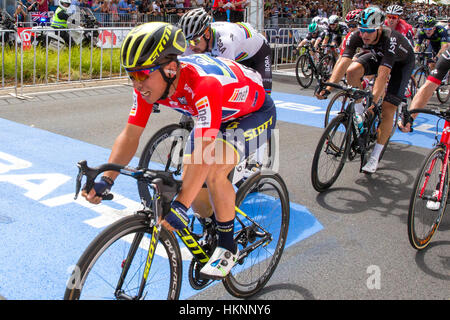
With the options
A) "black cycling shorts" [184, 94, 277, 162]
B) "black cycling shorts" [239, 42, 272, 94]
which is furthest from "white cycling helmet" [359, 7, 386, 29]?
"black cycling shorts" [184, 94, 277, 162]

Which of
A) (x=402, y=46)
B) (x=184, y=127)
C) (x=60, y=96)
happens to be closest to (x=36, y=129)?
(x=60, y=96)

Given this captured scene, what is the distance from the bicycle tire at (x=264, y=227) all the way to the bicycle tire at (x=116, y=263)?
63 centimetres

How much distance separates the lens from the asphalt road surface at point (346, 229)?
3.85 m

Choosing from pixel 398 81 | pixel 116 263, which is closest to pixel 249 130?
pixel 116 263

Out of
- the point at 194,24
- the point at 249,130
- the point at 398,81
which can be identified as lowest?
the point at 249,130

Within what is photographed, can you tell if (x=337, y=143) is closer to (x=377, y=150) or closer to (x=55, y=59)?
(x=377, y=150)

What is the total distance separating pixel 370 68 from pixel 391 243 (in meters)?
3.04

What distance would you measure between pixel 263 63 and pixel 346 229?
2.22 meters

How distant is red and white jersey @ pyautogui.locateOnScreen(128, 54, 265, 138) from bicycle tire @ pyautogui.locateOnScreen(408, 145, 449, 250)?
168 centimetres

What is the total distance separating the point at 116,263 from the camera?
106 inches

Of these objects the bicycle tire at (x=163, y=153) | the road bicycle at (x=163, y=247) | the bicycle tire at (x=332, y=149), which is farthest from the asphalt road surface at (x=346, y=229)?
the bicycle tire at (x=163, y=153)

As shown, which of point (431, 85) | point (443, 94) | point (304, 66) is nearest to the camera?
point (431, 85)

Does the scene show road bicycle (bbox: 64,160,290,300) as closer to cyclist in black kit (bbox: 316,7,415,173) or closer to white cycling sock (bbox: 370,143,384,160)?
cyclist in black kit (bbox: 316,7,415,173)

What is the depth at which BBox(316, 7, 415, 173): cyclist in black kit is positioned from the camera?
612cm
